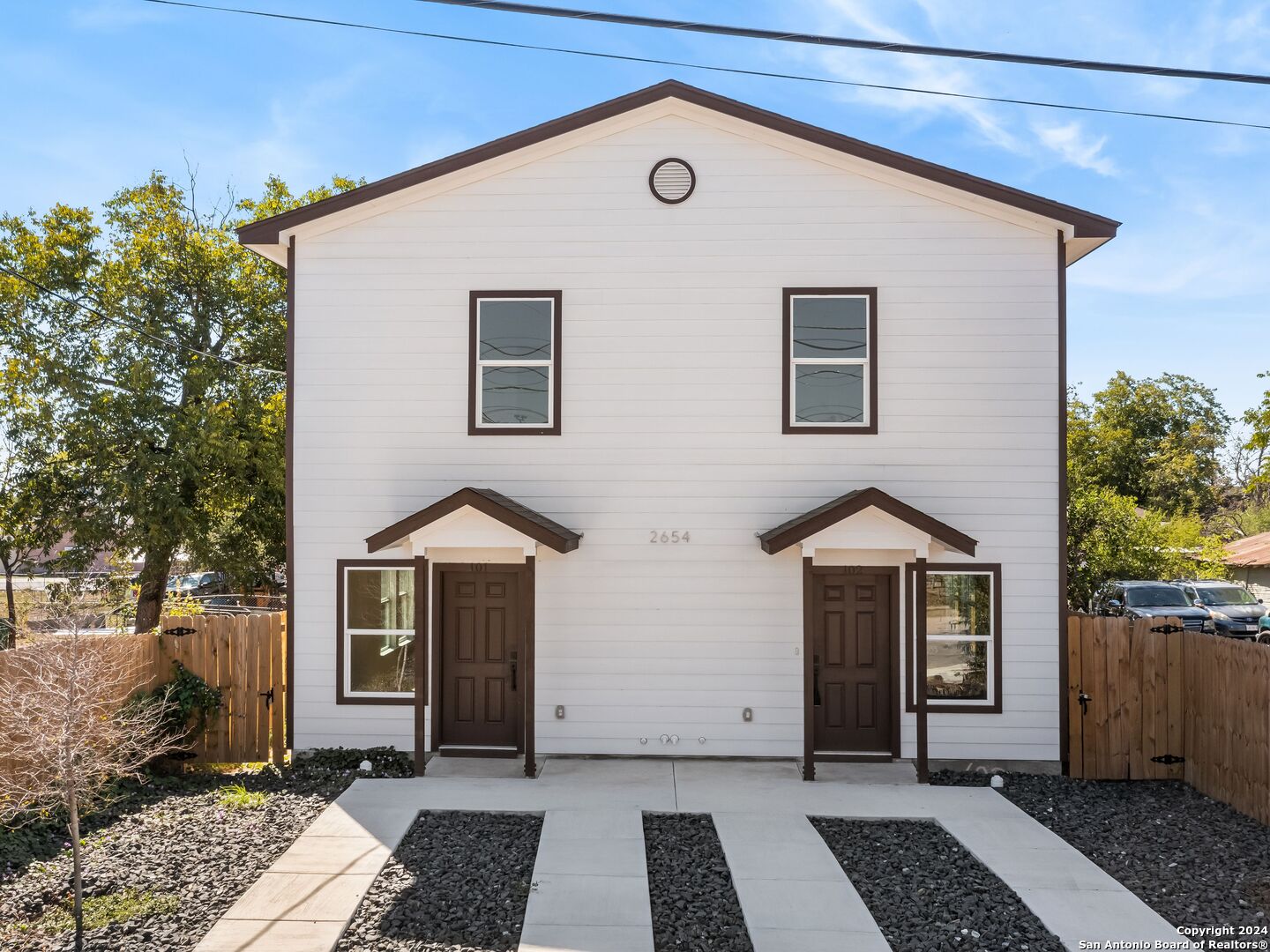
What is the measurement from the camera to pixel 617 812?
7660 millimetres

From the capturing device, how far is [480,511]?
886cm

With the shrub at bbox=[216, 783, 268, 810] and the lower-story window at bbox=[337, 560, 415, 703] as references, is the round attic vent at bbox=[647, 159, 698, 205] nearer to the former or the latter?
the lower-story window at bbox=[337, 560, 415, 703]

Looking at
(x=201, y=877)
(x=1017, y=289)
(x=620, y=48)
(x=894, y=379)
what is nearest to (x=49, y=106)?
(x=620, y=48)

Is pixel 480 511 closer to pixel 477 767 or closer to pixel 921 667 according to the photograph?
pixel 477 767

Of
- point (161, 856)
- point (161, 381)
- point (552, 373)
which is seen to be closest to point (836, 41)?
point (552, 373)

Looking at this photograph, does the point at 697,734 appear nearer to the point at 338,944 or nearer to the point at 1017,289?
the point at 338,944

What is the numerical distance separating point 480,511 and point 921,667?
16.8ft

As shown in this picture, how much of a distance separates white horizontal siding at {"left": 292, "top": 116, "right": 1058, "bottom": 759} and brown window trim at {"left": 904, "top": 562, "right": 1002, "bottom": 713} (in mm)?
132

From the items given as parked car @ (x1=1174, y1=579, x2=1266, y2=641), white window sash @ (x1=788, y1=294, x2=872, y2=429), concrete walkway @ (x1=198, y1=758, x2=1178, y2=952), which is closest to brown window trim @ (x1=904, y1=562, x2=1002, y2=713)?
concrete walkway @ (x1=198, y1=758, x2=1178, y2=952)

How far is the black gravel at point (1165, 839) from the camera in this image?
5992 mm

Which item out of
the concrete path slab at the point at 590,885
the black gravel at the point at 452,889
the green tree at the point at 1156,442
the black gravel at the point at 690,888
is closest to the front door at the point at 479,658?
the black gravel at the point at 452,889

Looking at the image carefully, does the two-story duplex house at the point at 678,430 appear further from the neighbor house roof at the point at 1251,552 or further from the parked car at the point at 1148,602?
the neighbor house roof at the point at 1251,552

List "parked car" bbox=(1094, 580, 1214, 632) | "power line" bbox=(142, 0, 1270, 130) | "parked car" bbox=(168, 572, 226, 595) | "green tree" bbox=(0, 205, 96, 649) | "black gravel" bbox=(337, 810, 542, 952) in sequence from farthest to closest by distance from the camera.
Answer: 1. "parked car" bbox=(168, 572, 226, 595)
2. "green tree" bbox=(0, 205, 96, 649)
3. "parked car" bbox=(1094, 580, 1214, 632)
4. "power line" bbox=(142, 0, 1270, 130)
5. "black gravel" bbox=(337, 810, 542, 952)

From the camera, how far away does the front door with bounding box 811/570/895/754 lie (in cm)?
955
